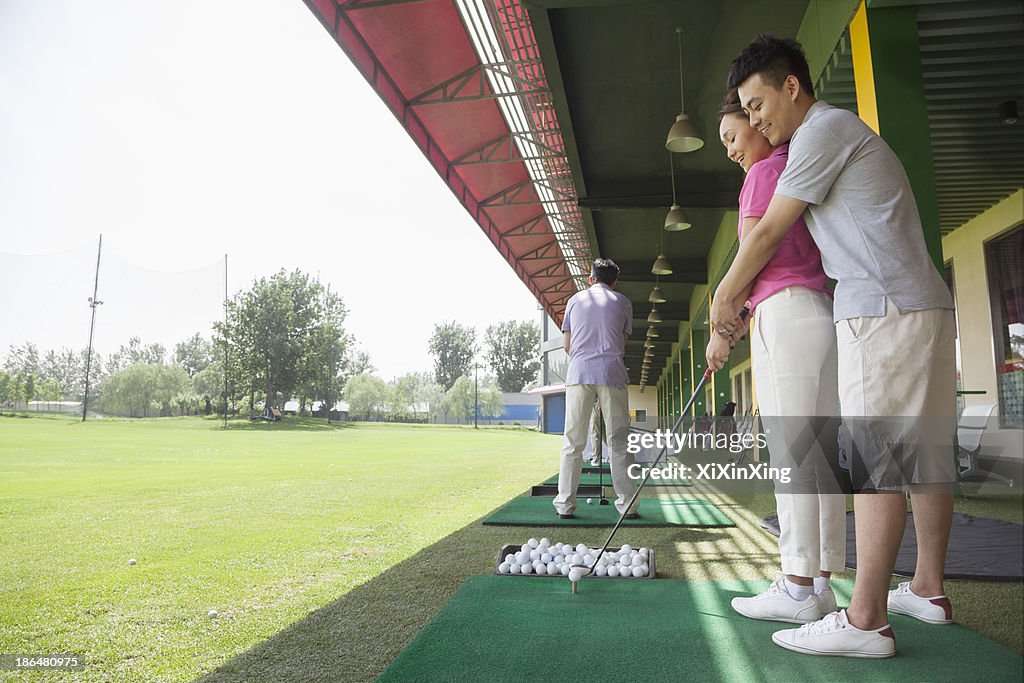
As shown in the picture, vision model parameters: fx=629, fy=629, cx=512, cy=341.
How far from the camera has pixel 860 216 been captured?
60.1 inches

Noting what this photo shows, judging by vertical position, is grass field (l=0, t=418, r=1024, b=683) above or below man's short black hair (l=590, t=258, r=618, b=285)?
below

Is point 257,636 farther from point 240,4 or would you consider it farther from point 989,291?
point 989,291

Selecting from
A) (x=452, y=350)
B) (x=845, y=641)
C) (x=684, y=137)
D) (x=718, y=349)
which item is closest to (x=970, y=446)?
(x=684, y=137)

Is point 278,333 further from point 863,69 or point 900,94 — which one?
point 900,94

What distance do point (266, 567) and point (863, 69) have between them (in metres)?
4.88

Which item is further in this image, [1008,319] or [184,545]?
[1008,319]

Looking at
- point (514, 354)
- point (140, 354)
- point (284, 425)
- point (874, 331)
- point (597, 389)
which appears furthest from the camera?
point (514, 354)

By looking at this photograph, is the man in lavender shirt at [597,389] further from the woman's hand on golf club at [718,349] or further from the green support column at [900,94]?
the woman's hand on golf club at [718,349]

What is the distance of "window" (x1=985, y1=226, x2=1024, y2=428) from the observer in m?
7.45

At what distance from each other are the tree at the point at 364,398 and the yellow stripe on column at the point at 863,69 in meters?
45.9

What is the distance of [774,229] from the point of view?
1.65 metres

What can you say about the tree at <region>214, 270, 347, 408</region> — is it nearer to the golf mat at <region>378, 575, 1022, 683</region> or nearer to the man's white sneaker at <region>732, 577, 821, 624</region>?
the golf mat at <region>378, 575, 1022, 683</region>

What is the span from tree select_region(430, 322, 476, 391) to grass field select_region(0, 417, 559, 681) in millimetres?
61598

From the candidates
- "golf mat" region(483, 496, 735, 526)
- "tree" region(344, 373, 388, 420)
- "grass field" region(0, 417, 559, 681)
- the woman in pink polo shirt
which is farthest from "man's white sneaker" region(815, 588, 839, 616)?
"tree" region(344, 373, 388, 420)
